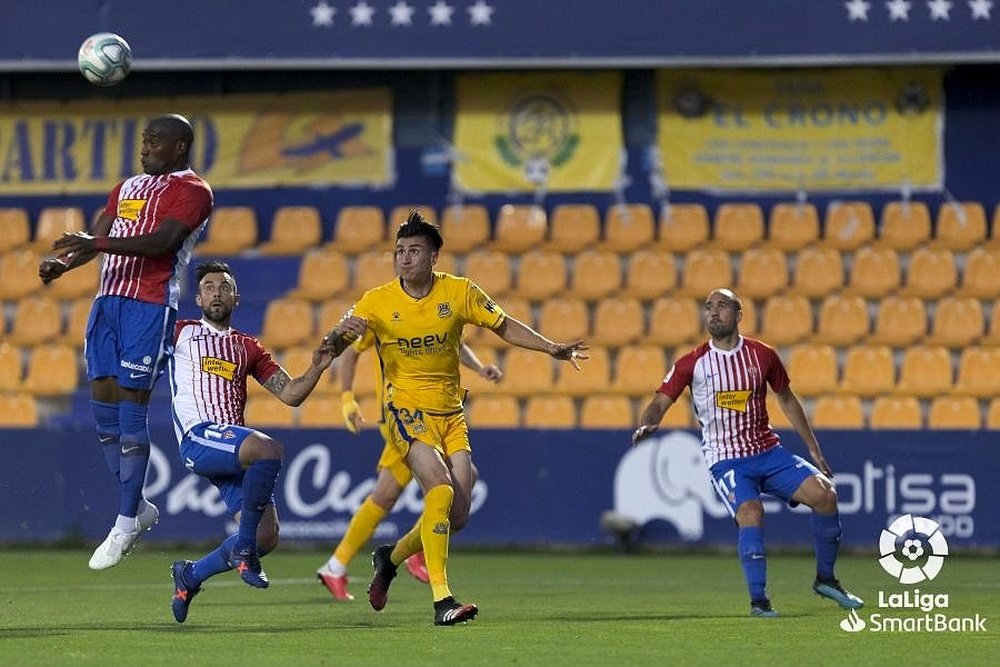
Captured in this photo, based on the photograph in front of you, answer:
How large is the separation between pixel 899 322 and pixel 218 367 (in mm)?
9994

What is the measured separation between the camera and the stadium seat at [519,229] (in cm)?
1972

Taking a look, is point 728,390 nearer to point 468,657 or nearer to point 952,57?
point 468,657

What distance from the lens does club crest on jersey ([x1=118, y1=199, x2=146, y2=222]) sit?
10.0 meters

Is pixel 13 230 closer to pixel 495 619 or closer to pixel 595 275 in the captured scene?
pixel 595 275

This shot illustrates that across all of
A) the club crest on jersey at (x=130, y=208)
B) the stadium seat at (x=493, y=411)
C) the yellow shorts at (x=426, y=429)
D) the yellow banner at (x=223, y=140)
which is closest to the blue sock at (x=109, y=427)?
the club crest on jersey at (x=130, y=208)

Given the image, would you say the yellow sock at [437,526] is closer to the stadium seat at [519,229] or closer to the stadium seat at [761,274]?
the stadium seat at [761,274]

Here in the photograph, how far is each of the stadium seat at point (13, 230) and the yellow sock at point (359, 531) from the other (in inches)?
376

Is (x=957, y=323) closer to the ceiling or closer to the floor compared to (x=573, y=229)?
closer to the floor

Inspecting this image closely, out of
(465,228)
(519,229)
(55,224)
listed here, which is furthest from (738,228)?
(55,224)

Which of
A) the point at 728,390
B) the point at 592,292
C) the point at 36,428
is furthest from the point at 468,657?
the point at 592,292

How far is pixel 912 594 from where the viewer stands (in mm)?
11914

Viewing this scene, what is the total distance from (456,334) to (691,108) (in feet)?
37.2

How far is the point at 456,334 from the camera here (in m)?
9.88

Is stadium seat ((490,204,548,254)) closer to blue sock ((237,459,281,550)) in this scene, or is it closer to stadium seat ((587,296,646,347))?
stadium seat ((587,296,646,347))
